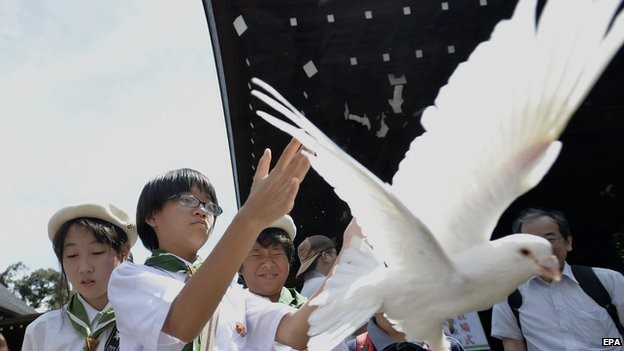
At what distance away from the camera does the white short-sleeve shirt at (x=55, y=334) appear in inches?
92.7

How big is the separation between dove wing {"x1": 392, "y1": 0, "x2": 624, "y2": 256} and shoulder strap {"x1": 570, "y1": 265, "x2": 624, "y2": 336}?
6.28ft

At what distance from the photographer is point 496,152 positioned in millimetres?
1663

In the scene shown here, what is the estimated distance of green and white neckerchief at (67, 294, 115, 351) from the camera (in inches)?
86.1

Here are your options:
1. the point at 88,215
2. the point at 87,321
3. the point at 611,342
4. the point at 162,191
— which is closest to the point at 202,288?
the point at 162,191

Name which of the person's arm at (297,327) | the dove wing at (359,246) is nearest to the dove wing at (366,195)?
the dove wing at (359,246)

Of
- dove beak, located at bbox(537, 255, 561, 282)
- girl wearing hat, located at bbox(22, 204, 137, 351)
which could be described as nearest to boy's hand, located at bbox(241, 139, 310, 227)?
dove beak, located at bbox(537, 255, 561, 282)

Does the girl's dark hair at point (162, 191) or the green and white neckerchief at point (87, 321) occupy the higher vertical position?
the girl's dark hair at point (162, 191)

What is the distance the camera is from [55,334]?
2.40 m

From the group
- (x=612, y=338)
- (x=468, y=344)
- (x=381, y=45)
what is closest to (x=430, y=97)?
(x=381, y=45)

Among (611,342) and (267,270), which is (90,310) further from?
(611,342)

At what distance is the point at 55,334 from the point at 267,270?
924mm

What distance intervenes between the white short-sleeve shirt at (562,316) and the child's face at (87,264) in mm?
2127

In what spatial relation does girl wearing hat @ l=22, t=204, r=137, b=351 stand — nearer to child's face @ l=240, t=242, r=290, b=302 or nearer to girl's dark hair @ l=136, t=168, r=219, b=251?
girl's dark hair @ l=136, t=168, r=219, b=251

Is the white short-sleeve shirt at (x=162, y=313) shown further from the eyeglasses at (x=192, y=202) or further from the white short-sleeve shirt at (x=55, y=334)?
the white short-sleeve shirt at (x=55, y=334)
